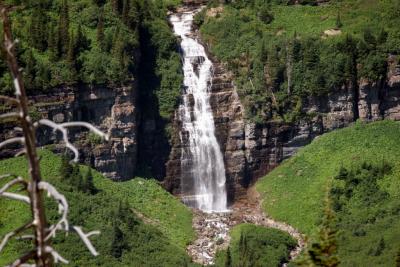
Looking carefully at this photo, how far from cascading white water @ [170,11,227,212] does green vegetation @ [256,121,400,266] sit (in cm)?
567

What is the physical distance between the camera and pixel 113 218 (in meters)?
80.8

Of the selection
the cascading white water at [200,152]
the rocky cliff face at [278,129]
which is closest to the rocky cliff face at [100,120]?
the rocky cliff face at [278,129]

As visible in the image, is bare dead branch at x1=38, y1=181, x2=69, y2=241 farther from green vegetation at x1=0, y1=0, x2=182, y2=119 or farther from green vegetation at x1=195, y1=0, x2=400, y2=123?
green vegetation at x1=195, y1=0, x2=400, y2=123

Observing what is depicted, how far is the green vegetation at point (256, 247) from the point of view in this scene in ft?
254

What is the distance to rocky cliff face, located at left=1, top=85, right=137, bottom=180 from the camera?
83562mm

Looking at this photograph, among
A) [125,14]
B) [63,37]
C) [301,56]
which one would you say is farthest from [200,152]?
[63,37]

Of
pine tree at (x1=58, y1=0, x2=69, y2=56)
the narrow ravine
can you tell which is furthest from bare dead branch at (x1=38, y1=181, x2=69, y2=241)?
the narrow ravine

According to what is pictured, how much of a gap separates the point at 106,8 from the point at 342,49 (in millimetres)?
25963

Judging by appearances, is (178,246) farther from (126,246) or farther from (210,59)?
(210,59)

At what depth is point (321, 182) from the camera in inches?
3497

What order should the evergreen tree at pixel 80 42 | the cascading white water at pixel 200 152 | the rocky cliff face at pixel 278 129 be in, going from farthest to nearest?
the cascading white water at pixel 200 152 → the rocky cliff face at pixel 278 129 → the evergreen tree at pixel 80 42

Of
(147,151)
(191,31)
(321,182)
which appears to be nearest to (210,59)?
(191,31)

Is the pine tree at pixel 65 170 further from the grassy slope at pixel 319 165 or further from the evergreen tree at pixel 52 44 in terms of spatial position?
the grassy slope at pixel 319 165

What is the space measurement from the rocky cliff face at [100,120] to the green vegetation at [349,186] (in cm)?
1566
